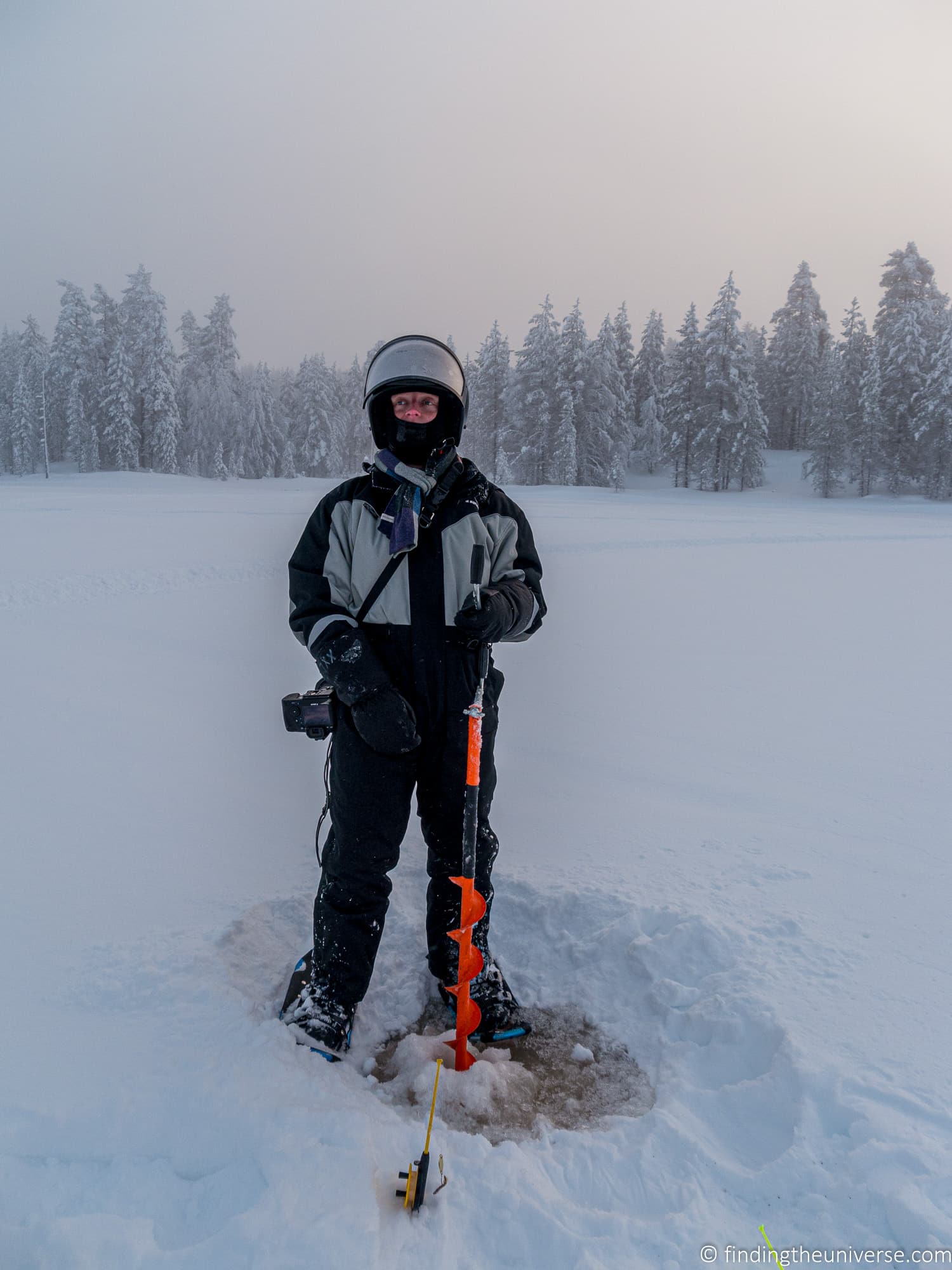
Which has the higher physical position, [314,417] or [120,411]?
[314,417]

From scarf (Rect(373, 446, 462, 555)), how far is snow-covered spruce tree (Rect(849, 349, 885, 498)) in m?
38.4

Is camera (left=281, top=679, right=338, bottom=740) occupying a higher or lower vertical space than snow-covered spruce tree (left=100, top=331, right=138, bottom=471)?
lower

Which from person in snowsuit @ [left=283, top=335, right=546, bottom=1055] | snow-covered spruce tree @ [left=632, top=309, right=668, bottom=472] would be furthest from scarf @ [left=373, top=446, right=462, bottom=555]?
snow-covered spruce tree @ [left=632, top=309, right=668, bottom=472]

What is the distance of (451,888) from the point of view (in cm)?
298

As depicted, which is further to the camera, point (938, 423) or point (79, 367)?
→ point (79, 367)

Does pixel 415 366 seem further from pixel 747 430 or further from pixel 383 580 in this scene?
pixel 747 430

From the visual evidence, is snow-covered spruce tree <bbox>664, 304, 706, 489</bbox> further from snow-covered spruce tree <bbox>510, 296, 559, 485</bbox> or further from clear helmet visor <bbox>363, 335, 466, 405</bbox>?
clear helmet visor <bbox>363, 335, 466, 405</bbox>

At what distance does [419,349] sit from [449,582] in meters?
0.90

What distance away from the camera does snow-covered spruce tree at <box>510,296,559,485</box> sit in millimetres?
40312

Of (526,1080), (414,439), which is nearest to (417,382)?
(414,439)

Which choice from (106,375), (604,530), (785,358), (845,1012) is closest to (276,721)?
(845,1012)

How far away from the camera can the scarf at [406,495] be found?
2.61 meters

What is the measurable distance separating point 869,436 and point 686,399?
918cm

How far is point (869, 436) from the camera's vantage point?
35375 mm
